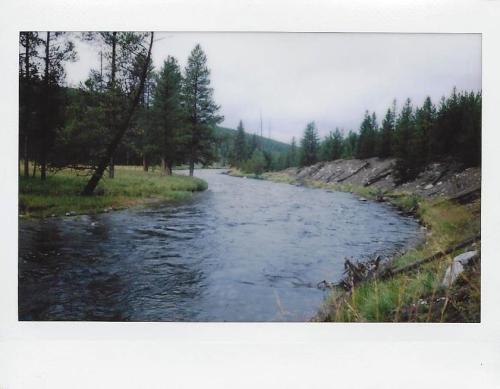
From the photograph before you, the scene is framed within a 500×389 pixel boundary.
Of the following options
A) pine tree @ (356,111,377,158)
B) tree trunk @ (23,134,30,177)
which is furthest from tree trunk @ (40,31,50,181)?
pine tree @ (356,111,377,158)

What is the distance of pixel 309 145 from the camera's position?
362 centimetres

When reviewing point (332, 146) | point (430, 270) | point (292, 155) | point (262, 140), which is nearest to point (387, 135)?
point (332, 146)

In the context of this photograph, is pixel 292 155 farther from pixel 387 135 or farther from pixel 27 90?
pixel 27 90

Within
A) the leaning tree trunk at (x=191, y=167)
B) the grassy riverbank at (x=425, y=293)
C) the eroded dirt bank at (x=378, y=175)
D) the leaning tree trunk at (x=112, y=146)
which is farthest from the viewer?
the leaning tree trunk at (x=191, y=167)

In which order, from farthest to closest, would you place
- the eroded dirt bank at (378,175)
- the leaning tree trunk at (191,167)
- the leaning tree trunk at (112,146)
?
the leaning tree trunk at (191,167) < the leaning tree trunk at (112,146) < the eroded dirt bank at (378,175)

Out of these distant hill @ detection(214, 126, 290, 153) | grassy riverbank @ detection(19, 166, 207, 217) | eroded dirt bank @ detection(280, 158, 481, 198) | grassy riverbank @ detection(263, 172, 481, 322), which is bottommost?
grassy riverbank @ detection(263, 172, 481, 322)

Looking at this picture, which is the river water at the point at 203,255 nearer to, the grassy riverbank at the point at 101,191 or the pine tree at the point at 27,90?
the grassy riverbank at the point at 101,191

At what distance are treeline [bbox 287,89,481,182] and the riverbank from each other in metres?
0.12

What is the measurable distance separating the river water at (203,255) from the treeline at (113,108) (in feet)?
1.53

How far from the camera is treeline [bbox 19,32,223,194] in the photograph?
3.46 m

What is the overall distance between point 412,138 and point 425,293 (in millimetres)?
1297

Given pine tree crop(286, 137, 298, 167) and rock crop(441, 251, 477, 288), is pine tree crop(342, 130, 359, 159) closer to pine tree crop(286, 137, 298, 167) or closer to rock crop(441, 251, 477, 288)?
pine tree crop(286, 137, 298, 167)

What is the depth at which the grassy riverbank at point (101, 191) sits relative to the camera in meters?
3.49

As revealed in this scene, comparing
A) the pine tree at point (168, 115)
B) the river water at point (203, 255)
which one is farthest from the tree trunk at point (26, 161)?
the pine tree at point (168, 115)
